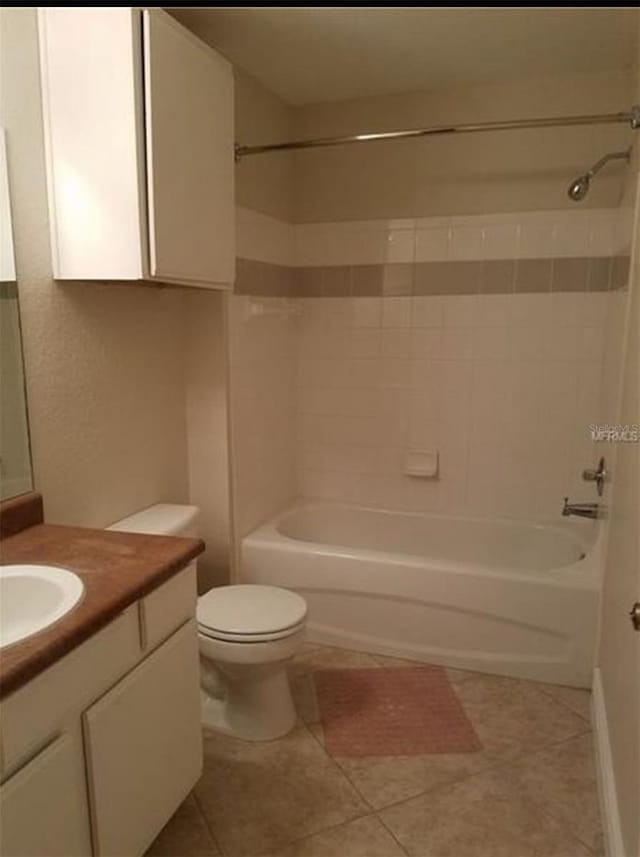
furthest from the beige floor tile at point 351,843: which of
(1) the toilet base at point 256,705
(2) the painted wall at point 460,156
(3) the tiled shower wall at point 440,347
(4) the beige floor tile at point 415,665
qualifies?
(2) the painted wall at point 460,156

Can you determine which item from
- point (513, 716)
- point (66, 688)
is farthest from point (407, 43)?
point (513, 716)

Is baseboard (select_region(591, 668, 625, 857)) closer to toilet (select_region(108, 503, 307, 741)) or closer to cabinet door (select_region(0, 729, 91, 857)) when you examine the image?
toilet (select_region(108, 503, 307, 741))

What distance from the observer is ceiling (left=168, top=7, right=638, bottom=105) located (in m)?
2.08

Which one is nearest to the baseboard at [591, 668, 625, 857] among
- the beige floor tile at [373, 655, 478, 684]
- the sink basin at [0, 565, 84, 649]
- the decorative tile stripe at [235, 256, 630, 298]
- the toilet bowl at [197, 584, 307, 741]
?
the beige floor tile at [373, 655, 478, 684]

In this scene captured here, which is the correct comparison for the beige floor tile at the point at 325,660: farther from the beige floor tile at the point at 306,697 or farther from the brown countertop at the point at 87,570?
the brown countertop at the point at 87,570

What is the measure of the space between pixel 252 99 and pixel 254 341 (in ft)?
3.41

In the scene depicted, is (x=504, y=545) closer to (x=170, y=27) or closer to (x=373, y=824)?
(x=373, y=824)

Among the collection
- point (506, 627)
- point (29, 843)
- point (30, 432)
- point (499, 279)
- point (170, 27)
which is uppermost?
point (170, 27)

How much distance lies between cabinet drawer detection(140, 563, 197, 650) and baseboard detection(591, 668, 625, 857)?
3.87ft

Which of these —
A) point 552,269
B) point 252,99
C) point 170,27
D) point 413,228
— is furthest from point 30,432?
point 552,269

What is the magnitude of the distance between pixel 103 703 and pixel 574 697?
70.7 inches

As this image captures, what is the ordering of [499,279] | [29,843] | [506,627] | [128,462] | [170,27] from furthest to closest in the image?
[499,279] < [506,627] < [128,462] < [170,27] < [29,843]

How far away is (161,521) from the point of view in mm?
2143

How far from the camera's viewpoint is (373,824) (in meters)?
1.70
